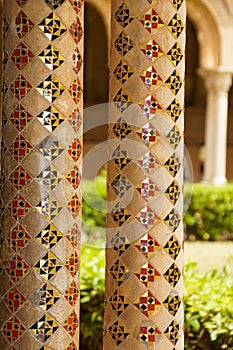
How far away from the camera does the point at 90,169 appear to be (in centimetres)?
1955

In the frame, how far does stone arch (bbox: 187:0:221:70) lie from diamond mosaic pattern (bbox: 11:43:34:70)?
11.9 m

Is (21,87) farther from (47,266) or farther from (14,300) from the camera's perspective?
(14,300)

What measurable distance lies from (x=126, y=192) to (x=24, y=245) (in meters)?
0.45

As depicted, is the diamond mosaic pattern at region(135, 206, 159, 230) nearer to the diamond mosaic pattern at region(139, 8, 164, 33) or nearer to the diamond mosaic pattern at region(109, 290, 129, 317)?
the diamond mosaic pattern at region(109, 290, 129, 317)

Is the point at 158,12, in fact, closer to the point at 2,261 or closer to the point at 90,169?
the point at 2,261

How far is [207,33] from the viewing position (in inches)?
573

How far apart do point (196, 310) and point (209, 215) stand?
821cm

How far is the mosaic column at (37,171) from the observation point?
9.28ft

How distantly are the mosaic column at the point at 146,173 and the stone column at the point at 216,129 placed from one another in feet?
37.9

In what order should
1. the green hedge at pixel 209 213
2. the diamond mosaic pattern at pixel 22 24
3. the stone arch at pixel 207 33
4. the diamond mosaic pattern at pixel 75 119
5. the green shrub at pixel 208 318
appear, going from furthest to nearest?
the stone arch at pixel 207 33
the green hedge at pixel 209 213
the green shrub at pixel 208 318
the diamond mosaic pattern at pixel 75 119
the diamond mosaic pattern at pixel 22 24

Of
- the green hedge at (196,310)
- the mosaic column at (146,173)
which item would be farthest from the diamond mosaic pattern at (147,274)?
the green hedge at (196,310)

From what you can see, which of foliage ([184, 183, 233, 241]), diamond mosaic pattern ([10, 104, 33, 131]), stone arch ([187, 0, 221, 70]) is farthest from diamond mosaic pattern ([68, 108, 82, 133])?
stone arch ([187, 0, 221, 70])

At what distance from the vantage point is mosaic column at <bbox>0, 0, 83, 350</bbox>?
283 centimetres

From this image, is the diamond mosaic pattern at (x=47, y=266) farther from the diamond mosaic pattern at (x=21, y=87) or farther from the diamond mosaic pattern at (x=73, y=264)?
the diamond mosaic pattern at (x=21, y=87)
